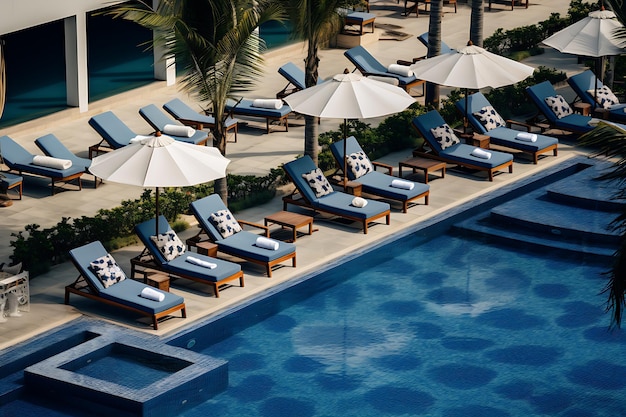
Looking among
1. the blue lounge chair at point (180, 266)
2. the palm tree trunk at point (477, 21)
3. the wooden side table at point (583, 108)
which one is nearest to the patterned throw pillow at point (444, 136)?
the wooden side table at point (583, 108)

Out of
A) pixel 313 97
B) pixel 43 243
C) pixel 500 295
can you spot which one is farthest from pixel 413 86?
pixel 43 243

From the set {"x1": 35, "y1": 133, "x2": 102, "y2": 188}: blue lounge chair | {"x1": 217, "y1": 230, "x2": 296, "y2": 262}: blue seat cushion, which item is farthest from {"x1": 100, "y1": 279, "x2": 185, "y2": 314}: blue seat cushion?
{"x1": 35, "y1": 133, "x2": 102, "y2": 188}: blue lounge chair

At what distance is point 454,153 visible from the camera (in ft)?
76.9

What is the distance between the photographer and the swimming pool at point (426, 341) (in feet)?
52.4

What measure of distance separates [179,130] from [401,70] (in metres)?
6.57

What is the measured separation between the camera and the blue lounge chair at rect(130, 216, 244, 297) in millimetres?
18172

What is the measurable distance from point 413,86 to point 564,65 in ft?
16.5

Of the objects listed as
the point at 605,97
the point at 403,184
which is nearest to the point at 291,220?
the point at 403,184

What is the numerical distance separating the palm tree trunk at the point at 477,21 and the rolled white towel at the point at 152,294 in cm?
1289

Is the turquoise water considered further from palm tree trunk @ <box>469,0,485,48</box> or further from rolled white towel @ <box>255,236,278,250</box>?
palm tree trunk @ <box>469,0,485,48</box>

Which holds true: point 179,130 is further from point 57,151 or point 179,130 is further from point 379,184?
point 379,184

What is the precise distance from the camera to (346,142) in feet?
72.9

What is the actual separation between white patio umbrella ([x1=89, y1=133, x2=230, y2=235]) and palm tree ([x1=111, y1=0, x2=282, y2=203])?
1.45 metres

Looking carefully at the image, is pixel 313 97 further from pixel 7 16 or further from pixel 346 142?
pixel 7 16
